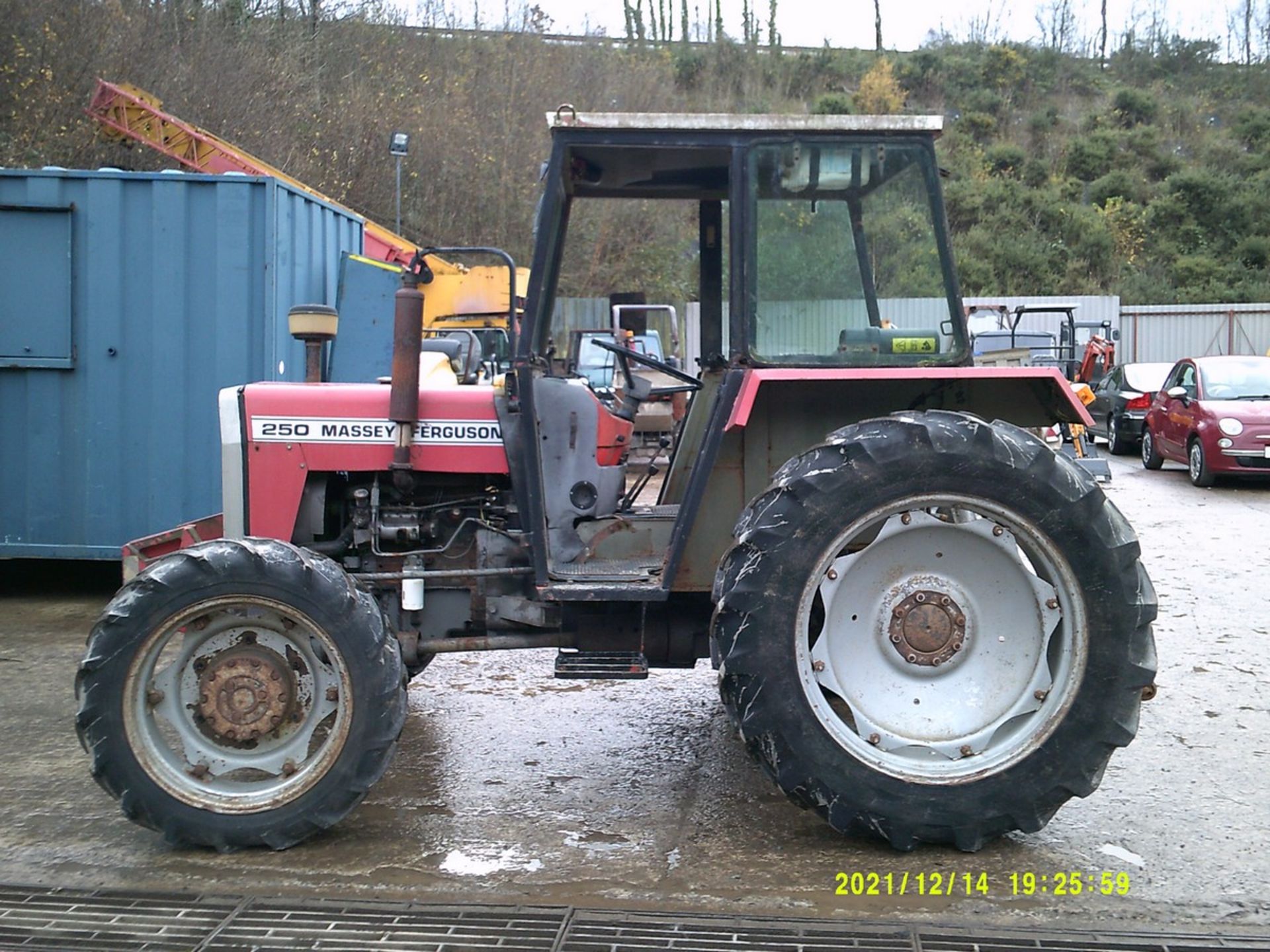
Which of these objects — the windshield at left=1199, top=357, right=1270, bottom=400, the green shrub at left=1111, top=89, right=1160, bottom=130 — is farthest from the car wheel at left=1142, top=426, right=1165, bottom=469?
the green shrub at left=1111, top=89, right=1160, bottom=130

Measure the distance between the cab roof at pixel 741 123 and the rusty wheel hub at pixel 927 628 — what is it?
1647 millimetres

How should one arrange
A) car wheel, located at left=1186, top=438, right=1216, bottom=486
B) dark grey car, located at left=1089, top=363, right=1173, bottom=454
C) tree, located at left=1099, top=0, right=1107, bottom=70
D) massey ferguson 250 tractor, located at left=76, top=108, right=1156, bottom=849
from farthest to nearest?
tree, located at left=1099, top=0, right=1107, bottom=70
dark grey car, located at left=1089, top=363, right=1173, bottom=454
car wheel, located at left=1186, top=438, right=1216, bottom=486
massey ferguson 250 tractor, located at left=76, top=108, right=1156, bottom=849

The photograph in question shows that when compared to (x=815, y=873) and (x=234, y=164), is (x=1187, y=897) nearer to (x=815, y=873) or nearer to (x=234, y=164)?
(x=815, y=873)

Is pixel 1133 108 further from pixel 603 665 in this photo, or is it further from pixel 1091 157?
pixel 603 665

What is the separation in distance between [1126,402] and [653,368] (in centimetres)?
1552

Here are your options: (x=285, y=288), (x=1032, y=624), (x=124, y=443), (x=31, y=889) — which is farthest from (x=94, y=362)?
(x=1032, y=624)

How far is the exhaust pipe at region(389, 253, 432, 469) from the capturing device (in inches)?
165

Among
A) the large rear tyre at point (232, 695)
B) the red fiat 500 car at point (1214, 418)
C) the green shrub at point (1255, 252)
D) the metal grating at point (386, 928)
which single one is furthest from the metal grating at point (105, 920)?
the green shrub at point (1255, 252)

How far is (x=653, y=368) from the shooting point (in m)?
4.97

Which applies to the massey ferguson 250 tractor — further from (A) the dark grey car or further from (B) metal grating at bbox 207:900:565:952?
(A) the dark grey car

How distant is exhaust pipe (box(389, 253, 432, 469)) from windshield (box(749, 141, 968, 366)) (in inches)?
47.2

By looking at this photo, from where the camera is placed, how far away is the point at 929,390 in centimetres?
434

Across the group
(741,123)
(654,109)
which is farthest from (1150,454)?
(654,109)

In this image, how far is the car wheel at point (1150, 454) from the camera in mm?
16219
